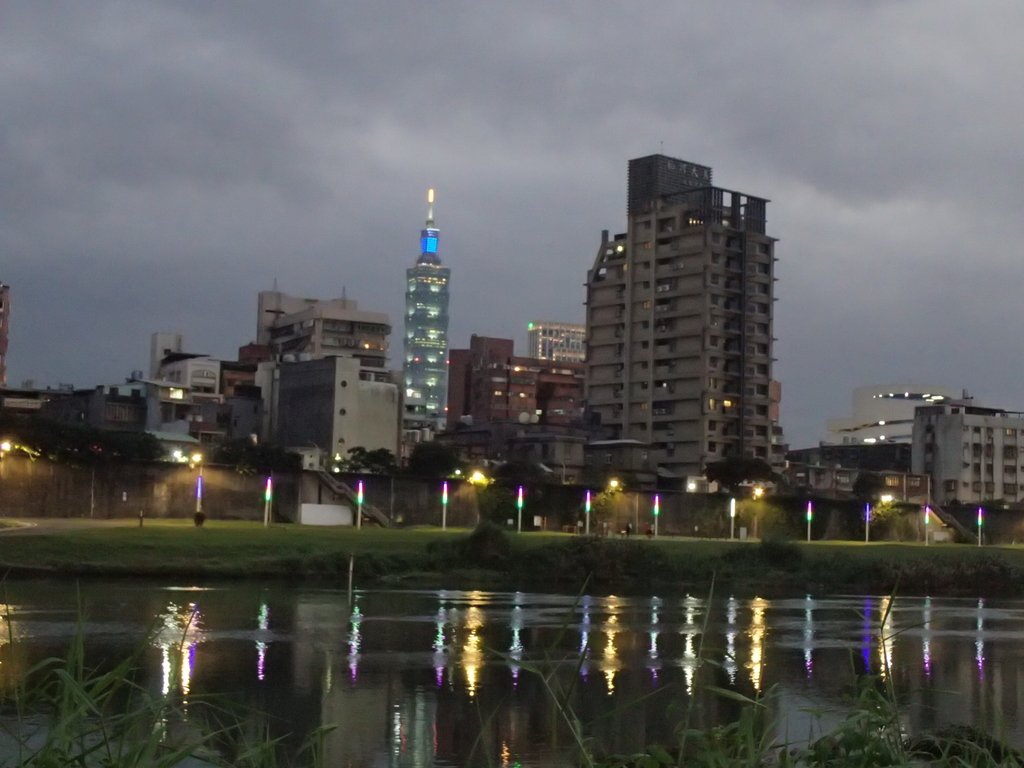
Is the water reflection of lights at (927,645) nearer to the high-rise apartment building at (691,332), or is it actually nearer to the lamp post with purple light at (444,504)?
the lamp post with purple light at (444,504)

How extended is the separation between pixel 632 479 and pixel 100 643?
77.2 meters

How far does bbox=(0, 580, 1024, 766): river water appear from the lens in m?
17.3

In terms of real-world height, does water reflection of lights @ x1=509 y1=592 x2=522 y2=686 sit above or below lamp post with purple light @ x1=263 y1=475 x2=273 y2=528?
below

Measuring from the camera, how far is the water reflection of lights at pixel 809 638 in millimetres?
26719

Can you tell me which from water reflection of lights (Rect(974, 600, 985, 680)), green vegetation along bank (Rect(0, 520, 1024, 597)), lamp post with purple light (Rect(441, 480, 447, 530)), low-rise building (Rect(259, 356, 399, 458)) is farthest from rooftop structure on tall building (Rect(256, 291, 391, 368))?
water reflection of lights (Rect(974, 600, 985, 680))

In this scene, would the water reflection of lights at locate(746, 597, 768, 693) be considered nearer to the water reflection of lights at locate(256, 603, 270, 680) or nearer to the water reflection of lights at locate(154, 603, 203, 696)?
the water reflection of lights at locate(256, 603, 270, 680)

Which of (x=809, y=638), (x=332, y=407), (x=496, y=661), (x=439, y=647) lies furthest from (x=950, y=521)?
(x=496, y=661)

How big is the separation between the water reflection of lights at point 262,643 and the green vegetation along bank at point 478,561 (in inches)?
512

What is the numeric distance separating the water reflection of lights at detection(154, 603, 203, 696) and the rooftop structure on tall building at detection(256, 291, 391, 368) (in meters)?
114

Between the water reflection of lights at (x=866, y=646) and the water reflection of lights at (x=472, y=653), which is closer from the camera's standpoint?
the water reflection of lights at (x=472, y=653)

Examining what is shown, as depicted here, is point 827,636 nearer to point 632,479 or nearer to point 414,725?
point 414,725

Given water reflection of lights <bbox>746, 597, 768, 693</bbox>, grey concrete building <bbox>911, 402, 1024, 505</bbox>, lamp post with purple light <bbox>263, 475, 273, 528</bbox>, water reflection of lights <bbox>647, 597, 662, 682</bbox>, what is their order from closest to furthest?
water reflection of lights <bbox>746, 597, 768, 693</bbox> → water reflection of lights <bbox>647, 597, 662, 682</bbox> → lamp post with purple light <bbox>263, 475, 273, 528</bbox> → grey concrete building <bbox>911, 402, 1024, 505</bbox>

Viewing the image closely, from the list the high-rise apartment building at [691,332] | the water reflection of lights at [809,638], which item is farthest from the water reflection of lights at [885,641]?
the high-rise apartment building at [691,332]

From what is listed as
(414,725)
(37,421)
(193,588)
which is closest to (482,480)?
(37,421)
